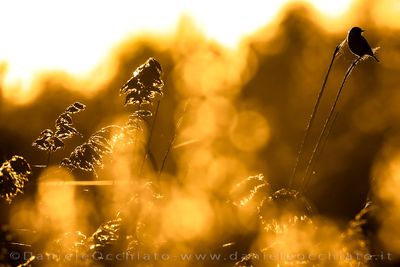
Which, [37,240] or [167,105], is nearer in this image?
[37,240]

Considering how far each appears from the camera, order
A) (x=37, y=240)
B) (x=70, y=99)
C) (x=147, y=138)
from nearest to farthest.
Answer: (x=37, y=240), (x=147, y=138), (x=70, y=99)

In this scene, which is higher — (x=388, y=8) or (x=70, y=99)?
(x=388, y=8)

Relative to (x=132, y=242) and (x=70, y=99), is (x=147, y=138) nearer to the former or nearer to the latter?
(x=132, y=242)

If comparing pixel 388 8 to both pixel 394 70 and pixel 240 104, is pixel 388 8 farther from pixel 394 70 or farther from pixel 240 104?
pixel 240 104

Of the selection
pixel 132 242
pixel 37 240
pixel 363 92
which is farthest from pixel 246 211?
pixel 363 92

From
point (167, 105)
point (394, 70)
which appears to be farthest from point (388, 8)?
point (167, 105)

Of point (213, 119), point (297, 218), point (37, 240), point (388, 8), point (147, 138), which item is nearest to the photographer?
point (297, 218)

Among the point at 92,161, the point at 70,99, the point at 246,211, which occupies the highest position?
the point at 70,99
